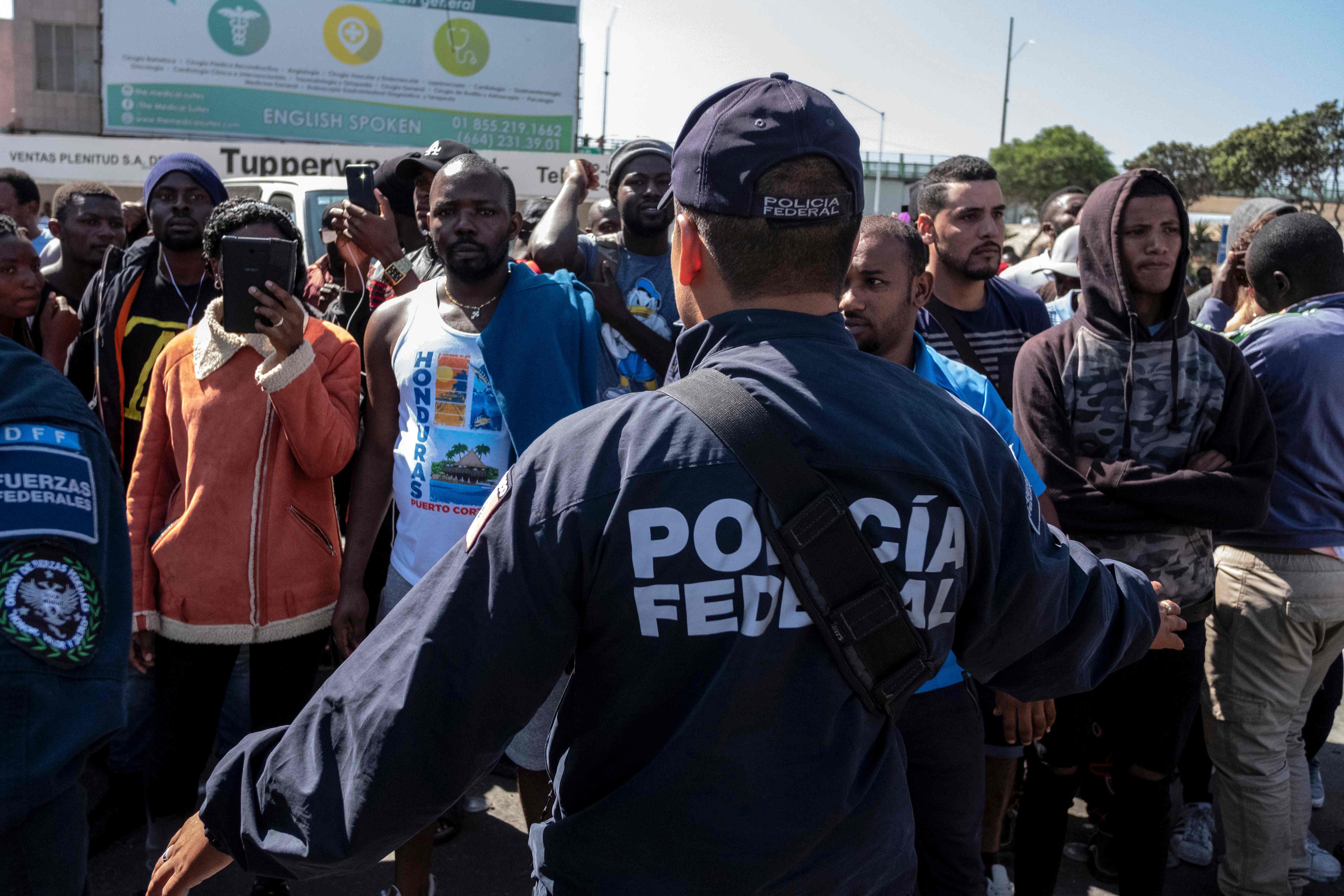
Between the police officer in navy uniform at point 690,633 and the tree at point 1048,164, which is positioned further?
the tree at point 1048,164

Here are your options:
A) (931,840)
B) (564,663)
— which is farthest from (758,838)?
(931,840)

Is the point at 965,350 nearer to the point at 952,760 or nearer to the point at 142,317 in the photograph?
the point at 952,760

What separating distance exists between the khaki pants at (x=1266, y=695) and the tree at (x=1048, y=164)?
171 ft

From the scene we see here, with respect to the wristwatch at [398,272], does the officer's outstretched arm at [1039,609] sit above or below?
below

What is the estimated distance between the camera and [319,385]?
2.93 metres

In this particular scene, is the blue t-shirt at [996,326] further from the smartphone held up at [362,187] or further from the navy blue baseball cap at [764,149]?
the smartphone held up at [362,187]

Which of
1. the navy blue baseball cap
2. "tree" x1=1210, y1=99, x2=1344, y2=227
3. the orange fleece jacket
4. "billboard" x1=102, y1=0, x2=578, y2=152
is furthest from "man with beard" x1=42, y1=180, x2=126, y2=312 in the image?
"tree" x1=1210, y1=99, x2=1344, y2=227

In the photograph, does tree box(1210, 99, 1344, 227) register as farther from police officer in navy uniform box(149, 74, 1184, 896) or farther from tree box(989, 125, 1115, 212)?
police officer in navy uniform box(149, 74, 1184, 896)

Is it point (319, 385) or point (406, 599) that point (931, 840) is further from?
point (319, 385)

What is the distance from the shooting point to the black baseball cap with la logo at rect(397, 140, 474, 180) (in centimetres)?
400

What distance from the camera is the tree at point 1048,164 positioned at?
184 ft

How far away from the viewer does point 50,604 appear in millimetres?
1532

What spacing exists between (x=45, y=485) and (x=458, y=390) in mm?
1500

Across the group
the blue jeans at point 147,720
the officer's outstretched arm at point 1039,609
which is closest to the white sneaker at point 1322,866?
the officer's outstretched arm at point 1039,609
